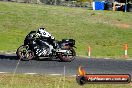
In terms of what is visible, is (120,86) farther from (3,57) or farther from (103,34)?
(103,34)

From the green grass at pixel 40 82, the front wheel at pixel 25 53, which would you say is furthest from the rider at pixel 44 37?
the green grass at pixel 40 82

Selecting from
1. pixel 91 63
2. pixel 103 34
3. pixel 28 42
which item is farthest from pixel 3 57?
Result: pixel 103 34

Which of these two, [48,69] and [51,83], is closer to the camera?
[51,83]

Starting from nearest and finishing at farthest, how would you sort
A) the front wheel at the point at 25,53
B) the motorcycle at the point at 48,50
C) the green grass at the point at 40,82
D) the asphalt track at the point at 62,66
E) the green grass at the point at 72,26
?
the green grass at the point at 40,82 < the asphalt track at the point at 62,66 < the front wheel at the point at 25,53 < the motorcycle at the point at 48,50 < the green grass at the point at 72,26

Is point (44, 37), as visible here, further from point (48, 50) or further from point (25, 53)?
point (25, 53)

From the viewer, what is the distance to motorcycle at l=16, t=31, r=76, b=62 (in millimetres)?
24438

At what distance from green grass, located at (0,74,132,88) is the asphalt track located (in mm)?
1627

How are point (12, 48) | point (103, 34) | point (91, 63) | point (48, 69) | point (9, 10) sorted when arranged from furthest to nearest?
point (9, 10) < point (103, 34) < point (12, 48) < point (91, 63) < point (48, 69)

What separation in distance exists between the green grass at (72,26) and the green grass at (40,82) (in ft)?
46.7

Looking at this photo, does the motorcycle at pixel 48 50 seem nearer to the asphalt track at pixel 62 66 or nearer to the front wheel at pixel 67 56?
the front wheel at pixel 67 56

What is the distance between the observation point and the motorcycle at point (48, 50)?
2444cm

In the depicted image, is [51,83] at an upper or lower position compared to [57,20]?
upper

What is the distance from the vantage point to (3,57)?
82.8 ft

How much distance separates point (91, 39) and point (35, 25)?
7372 millimetres
